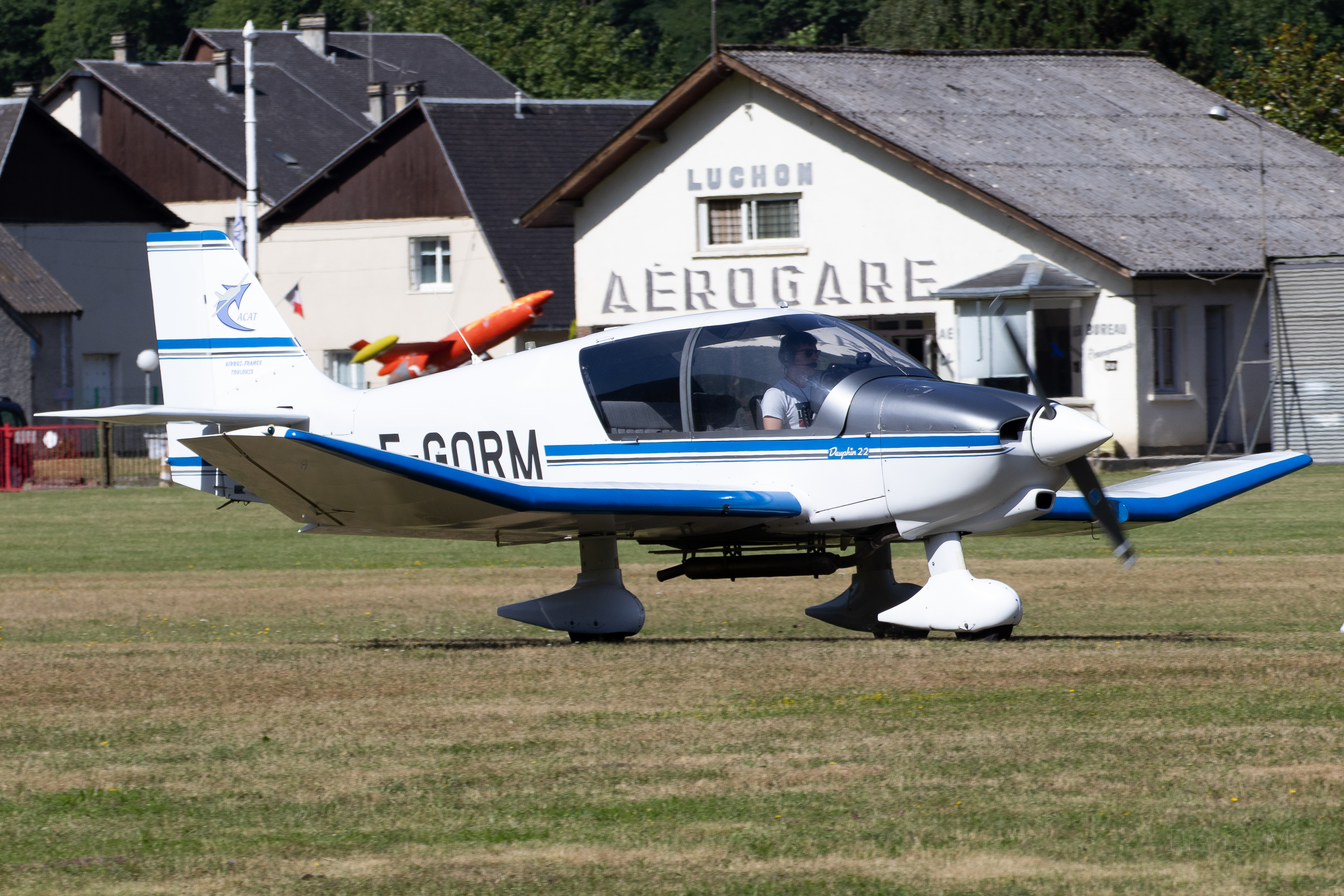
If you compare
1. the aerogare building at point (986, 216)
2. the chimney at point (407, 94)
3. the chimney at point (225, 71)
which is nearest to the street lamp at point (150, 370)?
the aerogare building at point (986, 216)

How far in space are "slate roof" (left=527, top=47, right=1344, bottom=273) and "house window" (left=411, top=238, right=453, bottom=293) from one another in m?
13.3

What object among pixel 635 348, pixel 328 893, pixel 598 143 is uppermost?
pixel 598 143

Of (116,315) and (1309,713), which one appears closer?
(1309,713)

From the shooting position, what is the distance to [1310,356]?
103ft

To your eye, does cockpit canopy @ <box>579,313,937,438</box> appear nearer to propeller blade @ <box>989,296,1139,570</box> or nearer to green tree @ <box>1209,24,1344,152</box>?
propeller blade @ <box>989,296,1139,570</box>

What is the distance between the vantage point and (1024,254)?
3381 centimetres

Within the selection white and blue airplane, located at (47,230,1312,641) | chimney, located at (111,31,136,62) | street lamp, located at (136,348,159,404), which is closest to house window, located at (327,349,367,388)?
street lamp, located at (136,348,159,404)

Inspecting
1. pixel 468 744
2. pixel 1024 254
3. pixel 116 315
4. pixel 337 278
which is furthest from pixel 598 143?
pixel 468 744

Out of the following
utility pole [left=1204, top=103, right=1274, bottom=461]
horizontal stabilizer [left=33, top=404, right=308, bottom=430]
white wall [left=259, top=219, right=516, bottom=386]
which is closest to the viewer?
horizontal stabilizer [left=33, top=404, right=308, bottom=430]

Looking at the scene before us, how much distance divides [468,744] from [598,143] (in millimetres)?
50269

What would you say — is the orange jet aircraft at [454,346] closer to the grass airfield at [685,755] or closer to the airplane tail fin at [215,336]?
the airplane tail fin at [215,336]

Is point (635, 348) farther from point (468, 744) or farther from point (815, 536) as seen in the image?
point (468, 744)

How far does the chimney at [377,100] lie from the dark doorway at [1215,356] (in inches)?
1757

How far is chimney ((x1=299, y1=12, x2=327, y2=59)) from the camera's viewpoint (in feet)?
264
